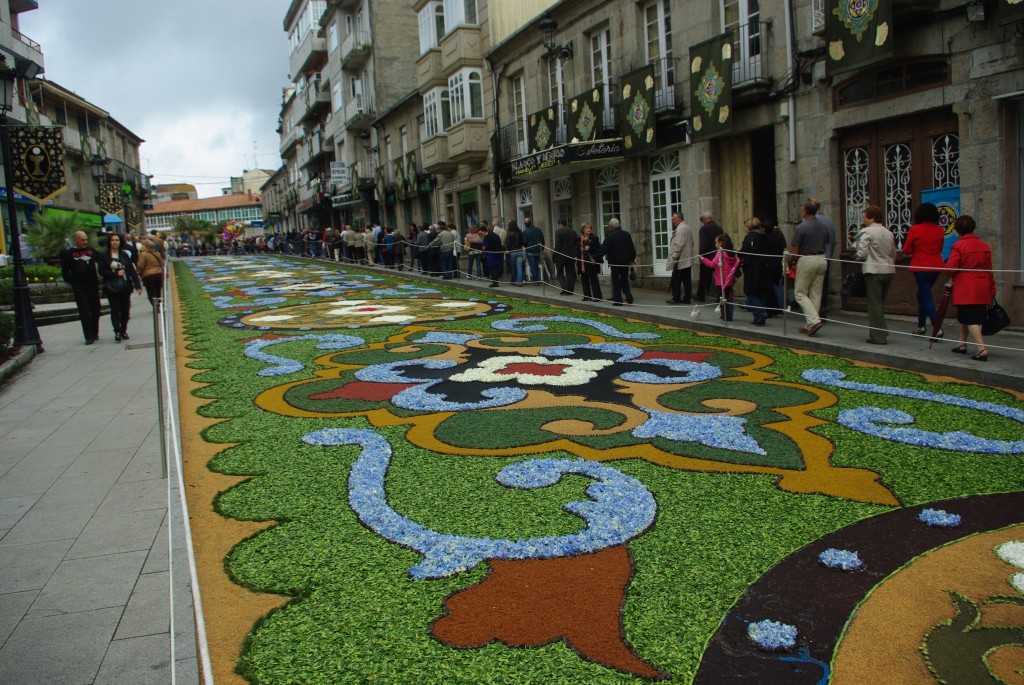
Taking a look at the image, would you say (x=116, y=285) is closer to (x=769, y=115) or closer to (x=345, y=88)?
(x=769, y=115)

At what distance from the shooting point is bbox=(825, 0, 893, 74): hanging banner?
1034 cm

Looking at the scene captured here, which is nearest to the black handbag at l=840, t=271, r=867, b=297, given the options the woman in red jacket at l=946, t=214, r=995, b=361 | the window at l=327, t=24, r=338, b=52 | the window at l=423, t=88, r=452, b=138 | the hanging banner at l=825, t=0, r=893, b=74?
the woman in red jacket at l=946, t=214, r=995, b=361

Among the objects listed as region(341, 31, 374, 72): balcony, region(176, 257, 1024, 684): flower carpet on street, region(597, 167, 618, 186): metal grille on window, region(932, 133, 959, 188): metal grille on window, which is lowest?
region(176, 257, 1024, 684): flower carpet on street

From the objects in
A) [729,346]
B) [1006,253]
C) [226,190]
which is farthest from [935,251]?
[226,190]

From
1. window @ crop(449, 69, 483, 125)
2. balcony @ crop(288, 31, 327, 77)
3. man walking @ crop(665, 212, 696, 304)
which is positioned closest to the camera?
man walking @ crop(665, 212, 696, 304)

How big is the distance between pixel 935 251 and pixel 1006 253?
5.54ft

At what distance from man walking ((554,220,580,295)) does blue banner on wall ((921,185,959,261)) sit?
21.8ft

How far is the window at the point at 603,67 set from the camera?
1786 centimetres

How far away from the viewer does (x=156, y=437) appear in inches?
255

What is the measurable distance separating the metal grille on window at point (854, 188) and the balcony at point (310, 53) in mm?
41710

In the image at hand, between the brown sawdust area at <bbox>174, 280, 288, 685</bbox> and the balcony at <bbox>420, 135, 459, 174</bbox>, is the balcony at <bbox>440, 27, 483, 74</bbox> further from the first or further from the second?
the brown sawdust area at <bbox>174, 280, 288, 685</bbox>

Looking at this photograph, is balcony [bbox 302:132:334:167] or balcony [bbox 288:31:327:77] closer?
balcony [bbox 288:31:327:77]

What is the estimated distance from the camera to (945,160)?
10.4m

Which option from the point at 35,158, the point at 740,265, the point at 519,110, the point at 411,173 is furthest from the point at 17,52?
the point at 740,265
